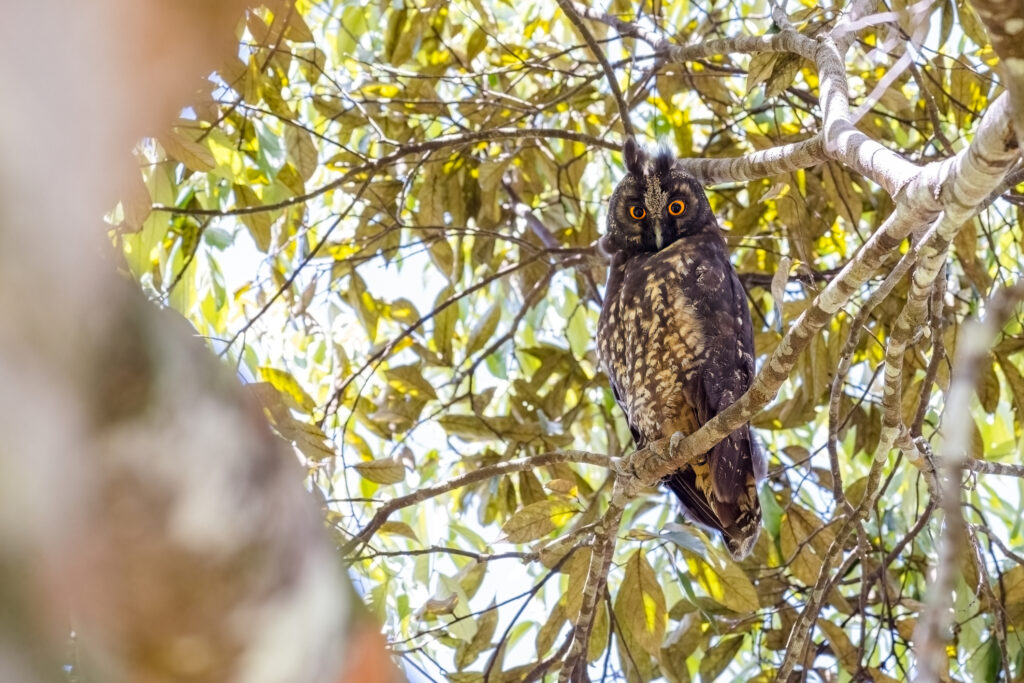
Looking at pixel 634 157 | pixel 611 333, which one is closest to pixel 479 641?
pixel 611 333

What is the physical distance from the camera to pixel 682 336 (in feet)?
11.5

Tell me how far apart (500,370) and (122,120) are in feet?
12.9

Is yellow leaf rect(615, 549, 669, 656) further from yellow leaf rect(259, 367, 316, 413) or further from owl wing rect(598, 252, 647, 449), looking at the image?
yellow leaf rect(259, 367, 316, 413)

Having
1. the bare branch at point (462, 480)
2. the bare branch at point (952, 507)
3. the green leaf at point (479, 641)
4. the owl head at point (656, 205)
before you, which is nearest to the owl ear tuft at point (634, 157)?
the owl head at point (656, 205)

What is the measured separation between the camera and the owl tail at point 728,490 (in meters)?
3.37

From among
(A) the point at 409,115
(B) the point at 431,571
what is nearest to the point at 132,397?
(B) the point at 431,571

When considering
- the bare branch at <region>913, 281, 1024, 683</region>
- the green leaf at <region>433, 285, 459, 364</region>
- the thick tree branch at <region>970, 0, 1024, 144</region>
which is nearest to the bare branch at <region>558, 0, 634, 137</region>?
the green leaf at <region>433, 285, 459, 364</region>

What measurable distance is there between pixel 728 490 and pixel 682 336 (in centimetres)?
56

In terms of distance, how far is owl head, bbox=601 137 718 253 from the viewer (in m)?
3.78

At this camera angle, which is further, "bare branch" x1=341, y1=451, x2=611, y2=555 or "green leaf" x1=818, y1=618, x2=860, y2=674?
"green leaf" x1=818, y1=618, x2=860, y2=674

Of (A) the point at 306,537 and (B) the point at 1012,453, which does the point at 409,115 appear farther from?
(A) the point at 306,537

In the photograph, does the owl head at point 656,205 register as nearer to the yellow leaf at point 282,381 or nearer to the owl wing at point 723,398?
the owl wing at point 723,398

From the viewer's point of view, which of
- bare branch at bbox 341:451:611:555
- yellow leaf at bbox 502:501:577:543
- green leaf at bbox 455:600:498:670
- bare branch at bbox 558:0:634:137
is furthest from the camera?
green leaf at bbox 455:600:498:670

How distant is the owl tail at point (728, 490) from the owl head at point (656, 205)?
859mm
